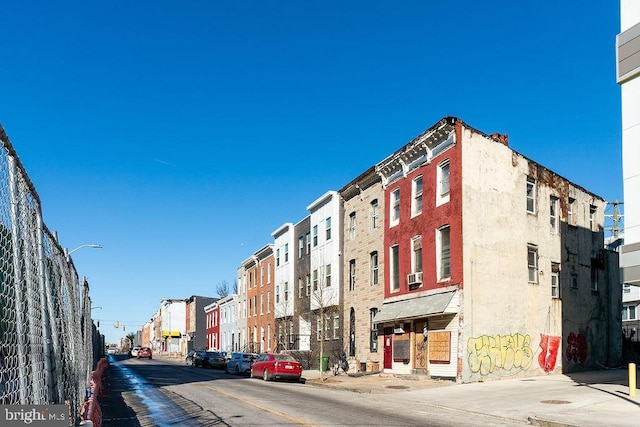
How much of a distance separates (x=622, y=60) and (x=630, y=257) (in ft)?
19.8

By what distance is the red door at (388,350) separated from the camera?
31609 millimetres

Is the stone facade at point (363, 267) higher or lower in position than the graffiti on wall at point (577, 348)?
higher

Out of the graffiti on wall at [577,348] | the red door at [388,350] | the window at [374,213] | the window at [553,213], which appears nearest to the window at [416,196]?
the window at [374,213]

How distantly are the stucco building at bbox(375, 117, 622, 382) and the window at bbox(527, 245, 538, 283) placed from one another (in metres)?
0.05

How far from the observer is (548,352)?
29.9 m

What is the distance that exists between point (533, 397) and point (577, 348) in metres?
13.0

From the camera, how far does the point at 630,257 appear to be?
63.4 feet

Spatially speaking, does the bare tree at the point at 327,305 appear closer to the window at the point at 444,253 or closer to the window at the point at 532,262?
the window at the point at 444,253

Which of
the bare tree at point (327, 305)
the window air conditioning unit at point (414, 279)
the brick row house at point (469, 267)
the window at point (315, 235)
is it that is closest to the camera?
the brick row house at point (469, 267)

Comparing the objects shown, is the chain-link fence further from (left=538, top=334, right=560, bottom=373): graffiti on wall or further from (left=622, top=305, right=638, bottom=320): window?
(left=622, top=305, right=638, bottom=320): window

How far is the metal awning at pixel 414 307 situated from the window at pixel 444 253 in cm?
98

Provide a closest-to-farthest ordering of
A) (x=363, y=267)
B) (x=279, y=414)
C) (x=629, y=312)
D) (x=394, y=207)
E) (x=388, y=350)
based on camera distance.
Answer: (x=279, y=414) < (x=388, y=350) < (x=394, y=207) < (x=363, y=267) < (x=629, y=312)

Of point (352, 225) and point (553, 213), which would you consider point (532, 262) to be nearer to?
point (553, 213)

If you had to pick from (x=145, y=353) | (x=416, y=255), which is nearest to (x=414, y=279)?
(x=416, y=255)
